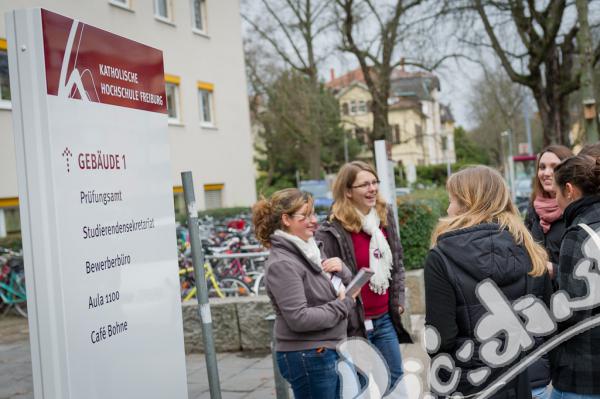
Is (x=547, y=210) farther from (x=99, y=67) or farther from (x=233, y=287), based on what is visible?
(x=233, y=287)

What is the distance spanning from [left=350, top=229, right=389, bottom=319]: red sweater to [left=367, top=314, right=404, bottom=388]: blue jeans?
59 millimetres

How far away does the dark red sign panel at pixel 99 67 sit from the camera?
2.40 metres

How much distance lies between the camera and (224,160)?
899 inches

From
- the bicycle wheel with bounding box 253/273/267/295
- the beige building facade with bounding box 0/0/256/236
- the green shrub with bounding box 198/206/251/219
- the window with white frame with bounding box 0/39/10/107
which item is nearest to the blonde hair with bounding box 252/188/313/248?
the bicycle wheel with bounding box 253/273/267/295

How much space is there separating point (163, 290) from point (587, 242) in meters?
1.81

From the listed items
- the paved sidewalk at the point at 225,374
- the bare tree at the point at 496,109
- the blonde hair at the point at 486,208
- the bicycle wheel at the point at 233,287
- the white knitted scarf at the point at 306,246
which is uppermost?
the bare tree at the point at 496,109

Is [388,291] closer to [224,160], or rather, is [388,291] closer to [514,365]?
[514,365]

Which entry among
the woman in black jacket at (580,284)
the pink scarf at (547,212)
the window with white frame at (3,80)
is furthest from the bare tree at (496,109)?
the woman in black jacket at (580,284)

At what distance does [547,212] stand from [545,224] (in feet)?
0.25

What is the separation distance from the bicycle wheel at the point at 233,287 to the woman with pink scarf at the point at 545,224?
588 centimetres

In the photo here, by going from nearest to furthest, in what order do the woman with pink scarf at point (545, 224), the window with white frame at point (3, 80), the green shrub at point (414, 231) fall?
the woman with pink scarf at point (545, 224), the green shrub at point (414, 231), the window with white frame at point (3, 80)

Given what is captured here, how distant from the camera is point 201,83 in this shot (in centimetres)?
2161

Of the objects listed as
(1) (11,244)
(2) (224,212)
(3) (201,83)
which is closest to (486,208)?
(1) (11,244)

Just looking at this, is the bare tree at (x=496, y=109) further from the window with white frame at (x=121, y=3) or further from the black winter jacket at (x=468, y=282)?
the black winter jacket at (x=468, y=282)
